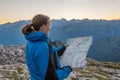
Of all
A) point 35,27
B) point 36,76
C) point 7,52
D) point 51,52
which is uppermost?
point 35,27

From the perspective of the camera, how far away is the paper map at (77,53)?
35.9ft

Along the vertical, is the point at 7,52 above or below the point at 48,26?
below

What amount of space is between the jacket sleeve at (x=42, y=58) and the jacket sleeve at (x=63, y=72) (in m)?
0.47

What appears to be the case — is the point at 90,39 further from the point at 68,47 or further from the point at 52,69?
the point at 52,69

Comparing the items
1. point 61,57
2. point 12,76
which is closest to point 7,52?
point 12,76

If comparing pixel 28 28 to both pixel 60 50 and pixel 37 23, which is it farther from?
pixel 60 50

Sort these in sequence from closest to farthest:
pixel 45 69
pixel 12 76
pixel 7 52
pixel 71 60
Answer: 1. pixel 45 69
2. pixel 71 60
3. pixel 12 76
4. pixel 7 52

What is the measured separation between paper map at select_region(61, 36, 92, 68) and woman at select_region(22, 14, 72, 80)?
0.65m

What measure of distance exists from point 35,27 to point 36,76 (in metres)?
1.54

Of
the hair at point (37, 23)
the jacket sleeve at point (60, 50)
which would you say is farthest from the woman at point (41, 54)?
the jacket sleeve at point (60, 50)

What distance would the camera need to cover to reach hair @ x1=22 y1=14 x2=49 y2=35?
402 inches

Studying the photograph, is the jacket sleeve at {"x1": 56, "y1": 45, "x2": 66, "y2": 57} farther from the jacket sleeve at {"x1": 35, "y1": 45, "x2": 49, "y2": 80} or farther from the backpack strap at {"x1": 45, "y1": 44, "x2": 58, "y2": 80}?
the jacket sleeve at {"x1": 35, "y1": 45, "x2": 49, "y2": 80}

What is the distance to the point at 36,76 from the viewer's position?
10211 millimetres

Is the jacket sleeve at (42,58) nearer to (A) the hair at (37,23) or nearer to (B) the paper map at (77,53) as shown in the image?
(A) the hair at (37,23)
